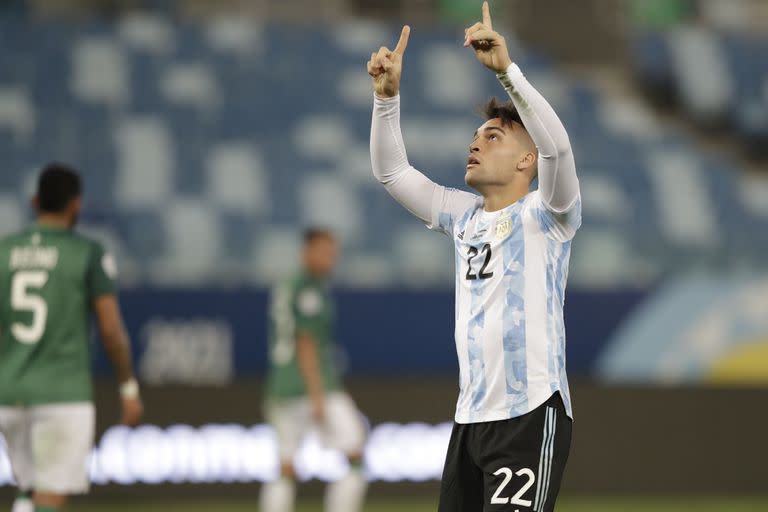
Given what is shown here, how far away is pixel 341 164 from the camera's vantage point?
15023 mm

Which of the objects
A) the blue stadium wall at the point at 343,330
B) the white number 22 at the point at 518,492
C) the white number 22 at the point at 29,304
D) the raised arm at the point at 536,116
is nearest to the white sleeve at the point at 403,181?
the raised arm at the point at 536,116

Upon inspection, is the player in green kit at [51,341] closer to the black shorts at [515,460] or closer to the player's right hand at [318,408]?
the black shorts at [515,460]

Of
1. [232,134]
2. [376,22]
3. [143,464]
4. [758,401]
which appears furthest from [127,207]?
[758,401]

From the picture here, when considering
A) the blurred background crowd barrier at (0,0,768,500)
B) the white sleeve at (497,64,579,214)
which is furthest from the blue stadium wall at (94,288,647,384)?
the white sleeve at (497,64,579,214)

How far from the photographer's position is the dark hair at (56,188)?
6402 millimetres

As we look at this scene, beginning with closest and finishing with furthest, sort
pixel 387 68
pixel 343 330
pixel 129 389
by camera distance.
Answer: pixel 387 68
pixel 129 389
pixel 343 330

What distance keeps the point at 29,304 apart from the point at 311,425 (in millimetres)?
3865

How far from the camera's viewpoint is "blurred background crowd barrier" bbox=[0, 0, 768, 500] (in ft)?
38.7

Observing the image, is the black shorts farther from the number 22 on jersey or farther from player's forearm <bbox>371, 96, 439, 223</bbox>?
player's forearm <bbox>371, 96, 439, 223</bbox>

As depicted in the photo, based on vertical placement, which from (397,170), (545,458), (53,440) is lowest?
(53,440)

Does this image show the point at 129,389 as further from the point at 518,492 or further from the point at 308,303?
the point at 308,303

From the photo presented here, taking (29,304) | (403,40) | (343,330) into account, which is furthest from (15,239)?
(343,330)

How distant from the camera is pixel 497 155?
482 cm

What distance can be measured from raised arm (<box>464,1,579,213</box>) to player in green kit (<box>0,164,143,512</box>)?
2.78 m
